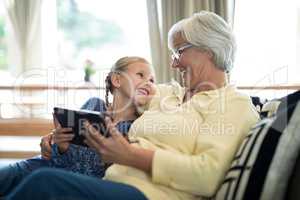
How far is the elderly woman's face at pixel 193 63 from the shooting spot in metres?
1.54

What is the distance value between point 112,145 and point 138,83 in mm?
461

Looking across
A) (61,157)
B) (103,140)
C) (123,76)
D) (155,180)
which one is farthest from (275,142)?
(61,157)

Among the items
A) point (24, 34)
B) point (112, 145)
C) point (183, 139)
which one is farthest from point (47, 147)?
point (24, 34)

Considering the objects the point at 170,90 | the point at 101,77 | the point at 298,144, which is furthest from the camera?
the point at 101,77

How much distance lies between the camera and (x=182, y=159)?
1.27 meters

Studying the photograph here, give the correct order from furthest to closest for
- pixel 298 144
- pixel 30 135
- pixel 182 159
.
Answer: pixel 30 135 → pixel 182 159 → pixel 298 144

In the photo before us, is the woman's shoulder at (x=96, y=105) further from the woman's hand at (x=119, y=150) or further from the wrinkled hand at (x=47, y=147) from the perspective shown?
the woman's hand at (x=119, y=150)

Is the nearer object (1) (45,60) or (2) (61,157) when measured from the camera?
(2) (61,157)

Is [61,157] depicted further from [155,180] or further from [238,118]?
[238,118]

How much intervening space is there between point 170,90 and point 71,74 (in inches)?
77.3

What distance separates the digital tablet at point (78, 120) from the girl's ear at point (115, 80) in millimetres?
310

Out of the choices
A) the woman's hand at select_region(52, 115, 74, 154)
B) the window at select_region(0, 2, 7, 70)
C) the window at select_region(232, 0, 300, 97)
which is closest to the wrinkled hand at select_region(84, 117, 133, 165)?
the woman's hand at select_region(52, 115, 74, 154)

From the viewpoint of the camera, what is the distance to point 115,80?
178cm

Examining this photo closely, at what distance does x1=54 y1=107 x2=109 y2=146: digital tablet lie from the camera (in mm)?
1362
